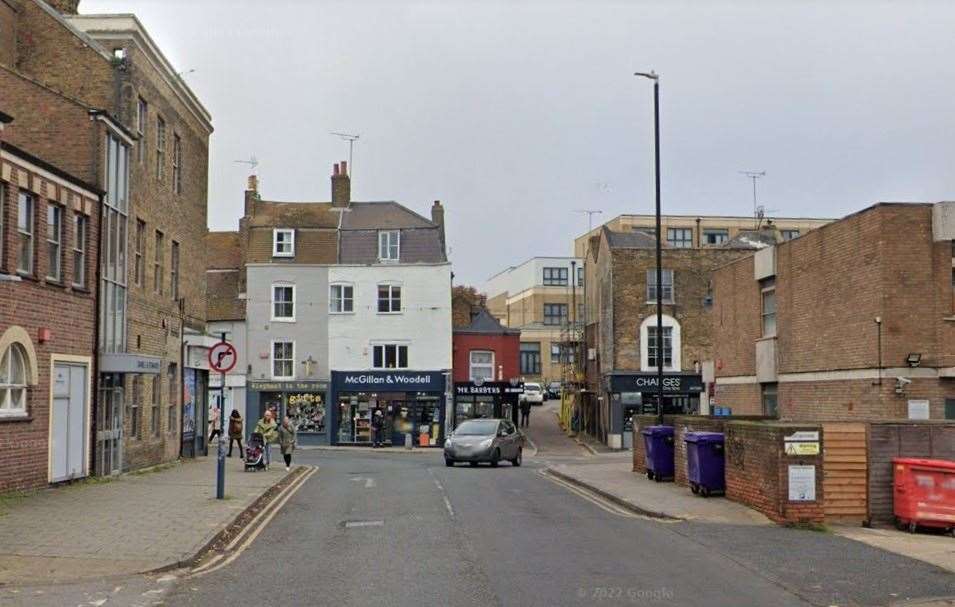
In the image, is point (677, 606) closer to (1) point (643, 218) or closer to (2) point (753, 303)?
(2) point (753, 303)

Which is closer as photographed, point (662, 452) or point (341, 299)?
point (662, 452)

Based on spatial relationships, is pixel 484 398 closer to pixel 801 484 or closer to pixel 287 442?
pixel 287 442

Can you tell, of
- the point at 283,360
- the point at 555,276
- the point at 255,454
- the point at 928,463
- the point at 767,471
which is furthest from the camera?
the point at 555,276

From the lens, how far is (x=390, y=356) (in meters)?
53.9

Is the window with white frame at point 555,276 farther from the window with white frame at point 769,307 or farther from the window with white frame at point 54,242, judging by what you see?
the window with white frame at point 54,242

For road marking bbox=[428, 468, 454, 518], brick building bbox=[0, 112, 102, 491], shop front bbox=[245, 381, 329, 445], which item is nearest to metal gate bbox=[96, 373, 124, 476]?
brick building bbox=[0, 112, 102, 491]

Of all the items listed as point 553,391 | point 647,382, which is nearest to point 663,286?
point 647,382

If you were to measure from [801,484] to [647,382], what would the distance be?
3355 centimetres

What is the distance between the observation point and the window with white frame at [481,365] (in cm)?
5634

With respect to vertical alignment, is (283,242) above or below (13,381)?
above

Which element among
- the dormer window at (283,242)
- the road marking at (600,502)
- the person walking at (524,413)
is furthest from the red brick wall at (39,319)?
the person walking at (524,413)

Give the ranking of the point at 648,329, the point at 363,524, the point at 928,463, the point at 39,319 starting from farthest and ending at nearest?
1. the point at 648,329
2. the point at 39,319
3. the point at 363,524
4. the point at 928,463

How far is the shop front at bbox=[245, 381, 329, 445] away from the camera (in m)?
53.4

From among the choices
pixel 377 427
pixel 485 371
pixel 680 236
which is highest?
pixel 680 236
